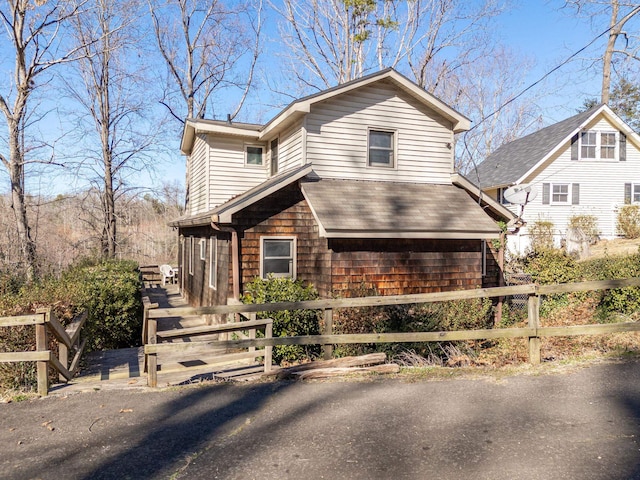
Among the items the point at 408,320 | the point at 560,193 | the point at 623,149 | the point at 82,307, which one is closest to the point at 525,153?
the point at 560,193

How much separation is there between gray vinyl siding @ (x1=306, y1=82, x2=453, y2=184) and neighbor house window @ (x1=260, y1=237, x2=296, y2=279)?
2398 mm

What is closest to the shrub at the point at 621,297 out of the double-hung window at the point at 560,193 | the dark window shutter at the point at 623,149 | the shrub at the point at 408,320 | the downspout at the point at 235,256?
the shrub at the point at 408,320

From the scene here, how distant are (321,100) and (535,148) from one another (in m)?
20.3

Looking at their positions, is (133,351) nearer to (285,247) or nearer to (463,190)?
(285,247)

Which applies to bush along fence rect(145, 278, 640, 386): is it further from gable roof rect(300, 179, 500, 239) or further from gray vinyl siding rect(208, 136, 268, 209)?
gray vinyl siding rect(208, 136, 268, 209)

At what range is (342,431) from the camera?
189 inches

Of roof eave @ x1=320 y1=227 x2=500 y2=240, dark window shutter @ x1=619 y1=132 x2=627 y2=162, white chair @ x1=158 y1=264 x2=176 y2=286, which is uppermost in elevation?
dark window shutter @ x1=619 y1=132 x2=627 y2=162

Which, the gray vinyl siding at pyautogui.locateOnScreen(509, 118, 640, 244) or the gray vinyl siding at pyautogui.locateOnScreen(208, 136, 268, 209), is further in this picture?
the gray vinyl siding at pyautogui.locateOnScreen(509, 118, 640, 244)

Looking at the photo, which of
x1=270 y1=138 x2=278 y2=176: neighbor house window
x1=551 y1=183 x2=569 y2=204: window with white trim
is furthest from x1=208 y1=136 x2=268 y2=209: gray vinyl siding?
x1=551 y1=183 x2=569 y2=204: window with white trim

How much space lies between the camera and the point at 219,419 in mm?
5234

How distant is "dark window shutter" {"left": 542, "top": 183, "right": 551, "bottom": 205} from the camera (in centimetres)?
2688

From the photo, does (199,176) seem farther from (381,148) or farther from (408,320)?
(408,320)

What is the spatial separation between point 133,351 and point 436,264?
804 cm

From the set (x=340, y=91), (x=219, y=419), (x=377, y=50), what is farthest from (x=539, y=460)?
(x=377, y=50)
